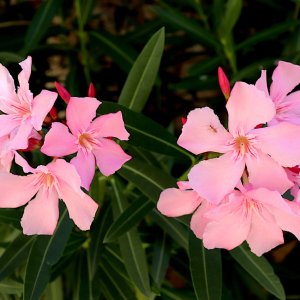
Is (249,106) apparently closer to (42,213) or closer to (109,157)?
(109,157)

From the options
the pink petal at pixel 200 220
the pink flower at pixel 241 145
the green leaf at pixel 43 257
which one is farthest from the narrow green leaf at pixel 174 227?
the pink flower at pixel 241 145

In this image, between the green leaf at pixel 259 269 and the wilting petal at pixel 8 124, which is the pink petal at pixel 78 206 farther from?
the green leaf at pixel 259 269

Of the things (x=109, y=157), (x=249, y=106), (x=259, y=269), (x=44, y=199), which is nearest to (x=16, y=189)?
(x=44, y=199)

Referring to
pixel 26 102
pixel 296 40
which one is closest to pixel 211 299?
pixel 26 102

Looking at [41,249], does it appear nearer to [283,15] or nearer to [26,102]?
[26,102]

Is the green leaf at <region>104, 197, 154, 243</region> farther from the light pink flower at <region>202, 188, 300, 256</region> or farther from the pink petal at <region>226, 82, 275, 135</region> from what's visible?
the pink petal at <region>226, 82, 275, 135</region>

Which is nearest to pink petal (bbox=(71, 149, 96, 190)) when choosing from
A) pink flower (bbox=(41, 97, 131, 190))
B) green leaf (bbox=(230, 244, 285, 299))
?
pink flower (bbox=(41, 97, 131, 190))
